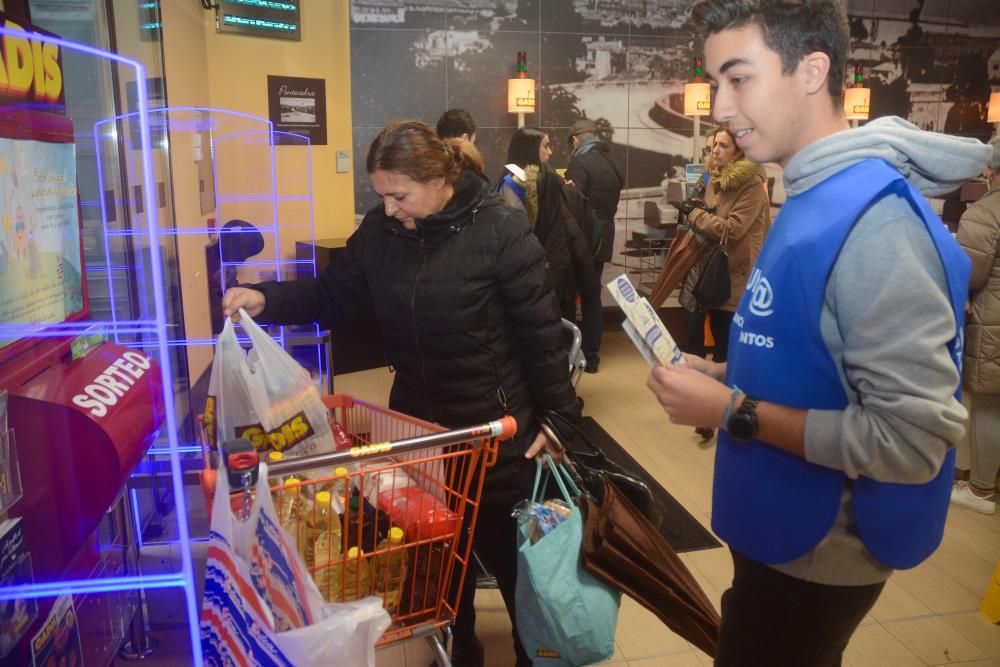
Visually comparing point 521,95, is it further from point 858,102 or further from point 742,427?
point 742,427

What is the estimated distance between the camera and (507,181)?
173 inches

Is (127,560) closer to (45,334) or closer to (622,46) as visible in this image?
(45,334)

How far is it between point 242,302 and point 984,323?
9.65ft

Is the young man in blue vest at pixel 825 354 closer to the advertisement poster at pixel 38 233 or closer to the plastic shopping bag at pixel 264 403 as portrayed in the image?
the plastic shopping bag at pixel 264 403

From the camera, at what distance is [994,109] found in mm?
8203

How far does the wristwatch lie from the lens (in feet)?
3.86

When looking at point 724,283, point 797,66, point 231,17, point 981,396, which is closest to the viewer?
point 797,66

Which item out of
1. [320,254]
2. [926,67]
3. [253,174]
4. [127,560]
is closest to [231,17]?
[253,174]

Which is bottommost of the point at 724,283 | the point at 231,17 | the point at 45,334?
the point at 724,283

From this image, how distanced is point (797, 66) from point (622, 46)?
6.67 metres

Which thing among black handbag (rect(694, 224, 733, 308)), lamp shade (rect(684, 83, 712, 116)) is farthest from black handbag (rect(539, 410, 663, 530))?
lamp shade (rect(684, 83, 712, 116))

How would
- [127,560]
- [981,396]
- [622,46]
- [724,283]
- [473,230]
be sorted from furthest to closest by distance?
[622,46] < [724,283] < [981,396] < [127,560] < [473,230]

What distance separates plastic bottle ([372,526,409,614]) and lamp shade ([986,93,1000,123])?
356 inches

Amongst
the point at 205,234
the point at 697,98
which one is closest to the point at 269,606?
the point at 205,234
